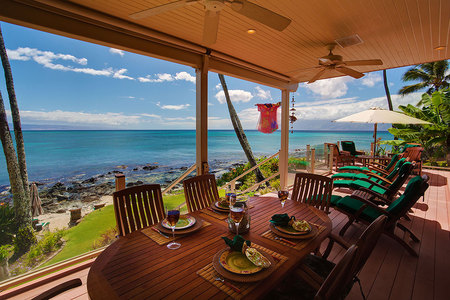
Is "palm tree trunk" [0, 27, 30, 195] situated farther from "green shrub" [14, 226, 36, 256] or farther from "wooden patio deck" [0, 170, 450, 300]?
"wooden patio deck" [0, 170, 450, 300]

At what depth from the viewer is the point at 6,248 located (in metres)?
5.06

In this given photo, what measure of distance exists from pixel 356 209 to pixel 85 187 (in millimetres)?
15073

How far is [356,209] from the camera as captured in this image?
108 inches

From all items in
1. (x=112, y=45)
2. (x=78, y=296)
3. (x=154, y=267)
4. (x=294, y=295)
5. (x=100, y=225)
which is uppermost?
(x=112, y=45)

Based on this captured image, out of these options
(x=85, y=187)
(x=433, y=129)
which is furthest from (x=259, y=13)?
(x=85, y=187)

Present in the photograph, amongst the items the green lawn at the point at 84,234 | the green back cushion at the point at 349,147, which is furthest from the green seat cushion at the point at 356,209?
the green back cushion at the point at 349,147

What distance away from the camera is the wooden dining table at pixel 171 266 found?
936 mm

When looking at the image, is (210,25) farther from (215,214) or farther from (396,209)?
(396,209)

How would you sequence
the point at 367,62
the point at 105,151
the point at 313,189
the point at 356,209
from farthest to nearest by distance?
the point at 105,151 < the point at 367,62 < the point at 356,209 < the point at 313,189

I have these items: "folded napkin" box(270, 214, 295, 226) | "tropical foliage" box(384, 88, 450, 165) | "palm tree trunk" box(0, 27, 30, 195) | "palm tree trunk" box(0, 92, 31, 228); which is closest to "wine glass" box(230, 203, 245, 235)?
"folded napkin" box(270, 214, 295, 226)

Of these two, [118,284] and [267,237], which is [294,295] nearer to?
[267,237]

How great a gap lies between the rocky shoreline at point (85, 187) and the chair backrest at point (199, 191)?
9944mm

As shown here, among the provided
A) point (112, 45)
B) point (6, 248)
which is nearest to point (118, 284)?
point (112, 45)

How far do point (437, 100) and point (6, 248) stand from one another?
12.7 meters
